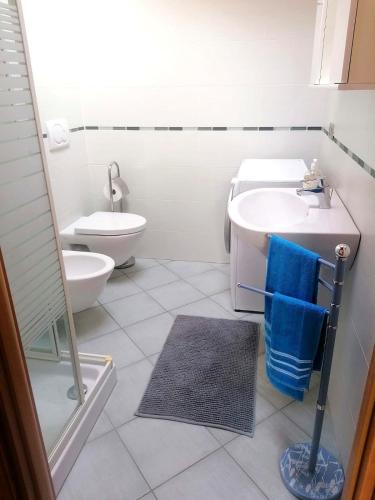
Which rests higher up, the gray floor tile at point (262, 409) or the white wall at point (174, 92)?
the white wall at point (174, 92)

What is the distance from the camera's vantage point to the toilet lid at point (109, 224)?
8.16ft

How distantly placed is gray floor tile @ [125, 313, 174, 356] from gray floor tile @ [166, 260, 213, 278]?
583mm

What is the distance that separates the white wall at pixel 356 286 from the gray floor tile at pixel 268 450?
0.65ft

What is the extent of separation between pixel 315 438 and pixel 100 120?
8.15 feet

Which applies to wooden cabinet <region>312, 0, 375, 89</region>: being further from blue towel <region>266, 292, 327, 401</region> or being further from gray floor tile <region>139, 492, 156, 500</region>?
gray floor tile <region>139, 492, 156, 500</region>

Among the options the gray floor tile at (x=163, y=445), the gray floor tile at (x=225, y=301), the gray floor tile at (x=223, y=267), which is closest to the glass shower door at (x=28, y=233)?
the gray floor tile at (x=163, y=445)

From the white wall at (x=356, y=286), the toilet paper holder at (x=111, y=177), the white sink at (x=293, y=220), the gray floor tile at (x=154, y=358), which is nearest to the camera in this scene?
the white wall at (x=356, y=286)

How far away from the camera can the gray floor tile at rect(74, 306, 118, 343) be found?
2215 mm

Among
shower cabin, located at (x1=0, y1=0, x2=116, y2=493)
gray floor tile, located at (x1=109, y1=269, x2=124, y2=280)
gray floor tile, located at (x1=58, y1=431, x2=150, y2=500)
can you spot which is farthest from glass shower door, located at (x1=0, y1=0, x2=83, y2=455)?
gray floor tile, located at (x1=109, y1=269, x2=124, y2=280)

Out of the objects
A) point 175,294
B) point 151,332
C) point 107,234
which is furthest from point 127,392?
point 107,234

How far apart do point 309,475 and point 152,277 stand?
1.78 meters

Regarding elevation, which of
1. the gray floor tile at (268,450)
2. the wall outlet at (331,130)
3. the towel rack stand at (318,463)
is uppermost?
the wall outlet at (331,130)

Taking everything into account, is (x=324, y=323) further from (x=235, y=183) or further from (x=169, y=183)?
(x=169, y=183)

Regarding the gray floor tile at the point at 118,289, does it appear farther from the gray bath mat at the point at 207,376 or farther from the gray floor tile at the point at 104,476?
the gray floor tile at the point at 104,476
